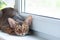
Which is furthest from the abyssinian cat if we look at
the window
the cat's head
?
the window

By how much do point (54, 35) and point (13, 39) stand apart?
1.11 ft

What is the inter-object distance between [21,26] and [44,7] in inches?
10.4

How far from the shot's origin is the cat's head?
3.97 ft

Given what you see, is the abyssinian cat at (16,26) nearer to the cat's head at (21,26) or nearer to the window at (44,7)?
the cat's head at (21,26)

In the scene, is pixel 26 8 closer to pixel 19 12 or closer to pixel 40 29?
pixel 19 12

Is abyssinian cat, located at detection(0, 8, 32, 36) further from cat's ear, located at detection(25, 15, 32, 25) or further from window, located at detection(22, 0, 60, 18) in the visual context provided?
window, located at detection(22, 0, 60, 18)

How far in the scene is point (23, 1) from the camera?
1440 mm

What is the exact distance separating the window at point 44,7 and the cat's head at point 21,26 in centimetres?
13

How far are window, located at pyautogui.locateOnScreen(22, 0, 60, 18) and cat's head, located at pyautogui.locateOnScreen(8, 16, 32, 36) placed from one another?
125mm

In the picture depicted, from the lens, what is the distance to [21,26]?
123cm

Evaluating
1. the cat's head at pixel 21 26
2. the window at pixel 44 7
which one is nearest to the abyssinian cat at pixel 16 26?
the cat's head at pixel 21 26

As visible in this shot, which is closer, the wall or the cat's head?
the wall

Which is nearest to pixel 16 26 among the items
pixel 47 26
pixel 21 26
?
pixel 21 26

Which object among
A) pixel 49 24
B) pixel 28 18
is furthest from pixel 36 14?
pixel 49 24
